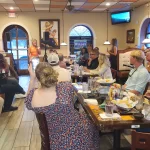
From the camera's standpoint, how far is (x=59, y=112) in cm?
183

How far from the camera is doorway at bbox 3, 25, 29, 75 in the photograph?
8914 mm

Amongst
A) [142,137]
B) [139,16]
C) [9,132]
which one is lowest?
[9,132]

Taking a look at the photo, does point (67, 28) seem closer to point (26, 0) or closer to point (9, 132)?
point (26, 0)

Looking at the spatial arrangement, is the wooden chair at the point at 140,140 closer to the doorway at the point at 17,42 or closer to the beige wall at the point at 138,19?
the beige wall at the point at 138,19

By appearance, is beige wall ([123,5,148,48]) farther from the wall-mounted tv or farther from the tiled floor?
the tiled floor

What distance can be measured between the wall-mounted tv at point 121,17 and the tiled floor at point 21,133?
19.4 feet

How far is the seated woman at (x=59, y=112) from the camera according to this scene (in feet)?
6.00

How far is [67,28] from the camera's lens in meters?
9.10

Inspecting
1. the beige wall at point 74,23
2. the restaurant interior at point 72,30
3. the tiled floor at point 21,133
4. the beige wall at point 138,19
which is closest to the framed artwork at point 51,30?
the restaurant interior at point 72,30

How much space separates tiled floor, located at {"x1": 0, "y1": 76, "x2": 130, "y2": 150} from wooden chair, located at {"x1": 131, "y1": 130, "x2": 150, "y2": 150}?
147 centimetres

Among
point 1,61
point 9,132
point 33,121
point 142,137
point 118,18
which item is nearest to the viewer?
point 142,137

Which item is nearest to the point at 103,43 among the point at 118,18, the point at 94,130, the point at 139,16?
the point at 118,18

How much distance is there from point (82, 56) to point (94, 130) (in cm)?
472

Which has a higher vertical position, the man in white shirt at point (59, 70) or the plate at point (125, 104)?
the man in white shirt at point (59, 70)
